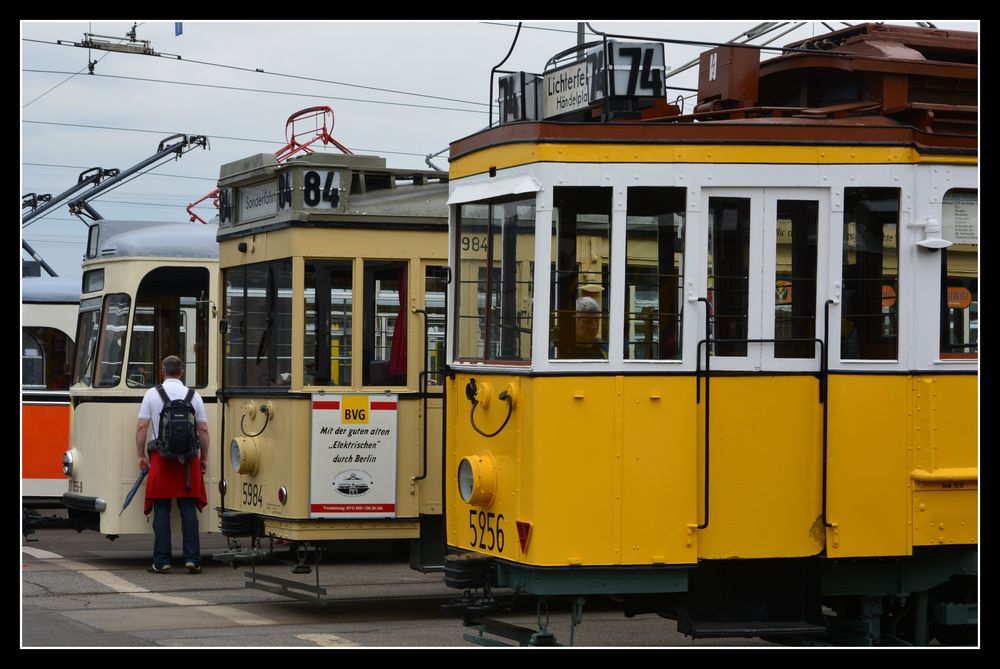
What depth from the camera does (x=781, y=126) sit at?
29.2 feet

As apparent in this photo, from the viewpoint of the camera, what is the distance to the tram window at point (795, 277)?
895 centimetres

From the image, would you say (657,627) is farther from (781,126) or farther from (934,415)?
(781,126)

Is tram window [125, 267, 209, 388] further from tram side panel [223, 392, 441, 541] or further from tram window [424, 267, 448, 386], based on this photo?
tram window [424, 267, 448, 386]

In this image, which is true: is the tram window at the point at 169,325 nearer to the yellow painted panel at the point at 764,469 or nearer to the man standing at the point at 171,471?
the man standing at the point at 171,471

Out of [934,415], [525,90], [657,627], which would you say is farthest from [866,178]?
[657,627]

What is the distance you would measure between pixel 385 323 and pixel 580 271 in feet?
13.3

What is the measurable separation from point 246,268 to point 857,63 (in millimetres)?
5631

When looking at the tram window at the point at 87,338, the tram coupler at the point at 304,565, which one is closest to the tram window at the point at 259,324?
the tram coupler at the point at 304,565

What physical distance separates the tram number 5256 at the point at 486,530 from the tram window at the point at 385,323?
335 cm

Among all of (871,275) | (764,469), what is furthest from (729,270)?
(764,469)

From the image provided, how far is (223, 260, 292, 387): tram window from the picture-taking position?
12602mm

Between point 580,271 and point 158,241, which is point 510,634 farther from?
point 158,241

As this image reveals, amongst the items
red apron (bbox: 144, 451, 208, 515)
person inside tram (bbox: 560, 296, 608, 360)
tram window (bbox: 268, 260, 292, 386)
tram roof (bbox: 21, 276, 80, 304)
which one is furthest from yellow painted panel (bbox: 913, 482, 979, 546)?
tram roof (bbox: 21, 276, 80, 304)

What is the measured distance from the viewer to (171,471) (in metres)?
14.3
